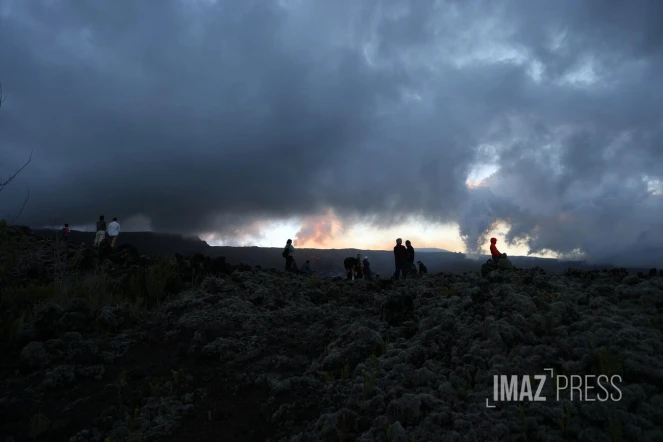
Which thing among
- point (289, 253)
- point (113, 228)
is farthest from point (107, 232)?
point (289, 253)

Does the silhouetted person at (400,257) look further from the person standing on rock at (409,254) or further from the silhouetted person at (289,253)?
the silhouetted person at (289,253)

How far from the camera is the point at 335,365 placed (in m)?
5.58

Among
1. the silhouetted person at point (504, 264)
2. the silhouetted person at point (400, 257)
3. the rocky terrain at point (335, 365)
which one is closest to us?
the rocky terrain at point (335, 365)

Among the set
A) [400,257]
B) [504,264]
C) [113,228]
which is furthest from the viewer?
[113,228]

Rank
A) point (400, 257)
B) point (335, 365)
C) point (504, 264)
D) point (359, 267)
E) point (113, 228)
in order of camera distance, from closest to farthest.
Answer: point (335, 365)
point (504, 264)
point (400, 257)
point (113, 228)
point (359, 267)

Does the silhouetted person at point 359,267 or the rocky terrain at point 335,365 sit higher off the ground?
the silhouetted person at point 359,267

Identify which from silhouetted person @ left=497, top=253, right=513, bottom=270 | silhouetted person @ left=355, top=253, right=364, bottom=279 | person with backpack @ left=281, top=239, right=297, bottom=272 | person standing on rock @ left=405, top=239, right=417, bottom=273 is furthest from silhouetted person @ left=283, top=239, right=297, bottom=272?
silhouetted person @ left=497, top=253, right=513, bottom=270

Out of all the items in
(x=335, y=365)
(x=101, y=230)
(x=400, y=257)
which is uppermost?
(x=101, y=230)

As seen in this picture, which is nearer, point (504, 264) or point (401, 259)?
point (504, 264)

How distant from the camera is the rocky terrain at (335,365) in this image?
3.91 meters

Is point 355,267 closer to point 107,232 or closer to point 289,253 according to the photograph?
point 289,253

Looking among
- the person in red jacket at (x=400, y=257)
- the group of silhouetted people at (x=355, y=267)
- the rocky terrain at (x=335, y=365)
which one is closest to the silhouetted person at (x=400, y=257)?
the person in red jacket at (x=400, y=257)

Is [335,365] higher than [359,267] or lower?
lower

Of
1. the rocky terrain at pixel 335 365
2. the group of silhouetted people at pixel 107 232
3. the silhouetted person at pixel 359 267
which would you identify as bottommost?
the rocky terrain at pixel 335 365
